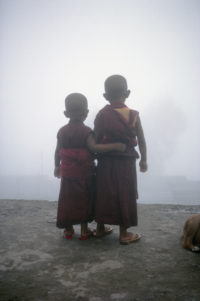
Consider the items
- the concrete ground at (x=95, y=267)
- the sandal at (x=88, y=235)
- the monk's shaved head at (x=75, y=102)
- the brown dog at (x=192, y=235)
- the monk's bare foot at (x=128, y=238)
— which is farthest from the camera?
the monk's shaved head at (x=75, y=102)

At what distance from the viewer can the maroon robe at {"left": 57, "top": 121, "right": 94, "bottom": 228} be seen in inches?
102

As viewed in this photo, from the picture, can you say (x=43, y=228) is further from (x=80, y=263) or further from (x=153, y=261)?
(x=153, y=261)

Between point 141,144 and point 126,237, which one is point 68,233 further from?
point 141,144

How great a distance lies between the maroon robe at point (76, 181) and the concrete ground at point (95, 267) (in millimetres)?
266

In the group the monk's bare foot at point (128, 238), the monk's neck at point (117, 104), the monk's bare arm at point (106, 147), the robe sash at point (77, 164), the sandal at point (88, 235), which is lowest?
the sandal at point (88, 235)

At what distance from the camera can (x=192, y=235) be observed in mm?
1979

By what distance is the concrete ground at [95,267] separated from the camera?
1.42 meters

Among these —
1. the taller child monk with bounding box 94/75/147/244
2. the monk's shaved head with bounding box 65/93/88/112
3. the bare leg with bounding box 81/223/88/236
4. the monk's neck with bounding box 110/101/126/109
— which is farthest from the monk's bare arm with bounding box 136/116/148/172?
the bare leg with bounding box 81/223/88/236

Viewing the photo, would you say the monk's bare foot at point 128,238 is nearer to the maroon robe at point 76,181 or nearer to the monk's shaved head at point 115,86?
the maroon robe at point 76,181

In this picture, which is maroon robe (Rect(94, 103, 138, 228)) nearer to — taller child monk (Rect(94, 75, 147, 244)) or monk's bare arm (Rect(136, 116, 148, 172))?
taller child monk (Rect(94, 75, 147, 244))

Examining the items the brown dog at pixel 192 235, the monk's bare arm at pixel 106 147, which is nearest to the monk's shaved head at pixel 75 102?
the monk's bare arm at pixel 106 147

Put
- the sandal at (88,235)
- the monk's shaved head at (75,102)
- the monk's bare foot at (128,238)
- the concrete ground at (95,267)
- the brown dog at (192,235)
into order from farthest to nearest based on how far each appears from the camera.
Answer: the monk's shaved head at (75,102) → the sandal at (88,235) → the monk's bare foot at (128,238) → the brown dog at (192,235) → the concrete ground at (95,267)

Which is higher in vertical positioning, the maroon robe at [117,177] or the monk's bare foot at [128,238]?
the maroon robe at [117,177]

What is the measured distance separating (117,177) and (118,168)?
0.10 metres
